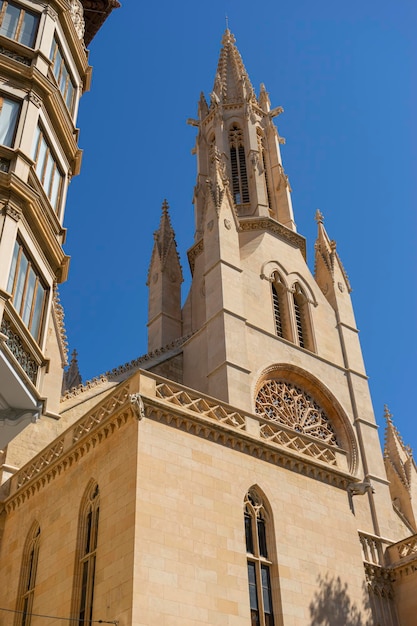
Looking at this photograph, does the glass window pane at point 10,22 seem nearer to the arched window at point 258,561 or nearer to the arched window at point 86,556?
the arched window at point 86,556

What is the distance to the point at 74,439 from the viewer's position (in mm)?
15992

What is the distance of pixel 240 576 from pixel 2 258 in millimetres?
7420

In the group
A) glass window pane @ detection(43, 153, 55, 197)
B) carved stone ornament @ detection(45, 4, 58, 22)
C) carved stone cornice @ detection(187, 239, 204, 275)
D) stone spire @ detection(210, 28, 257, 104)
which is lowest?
glass window pane @ detection(43, 153, 55, 197)

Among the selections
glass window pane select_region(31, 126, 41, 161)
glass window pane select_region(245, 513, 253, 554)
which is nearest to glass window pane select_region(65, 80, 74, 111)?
glass window pane select_region(31, 126, 41, 161)

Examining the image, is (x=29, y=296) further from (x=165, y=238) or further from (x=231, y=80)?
(x=231, y=80)

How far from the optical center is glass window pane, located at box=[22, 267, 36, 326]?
13.7m

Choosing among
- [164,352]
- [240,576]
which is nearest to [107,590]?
[240,576]

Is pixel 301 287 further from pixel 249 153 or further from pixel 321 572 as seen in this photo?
pixel 321 572

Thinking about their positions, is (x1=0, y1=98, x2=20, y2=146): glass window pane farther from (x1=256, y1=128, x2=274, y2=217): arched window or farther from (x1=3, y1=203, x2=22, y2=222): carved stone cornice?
(x1=256, y1=128, x2=274, y2=217): arched window

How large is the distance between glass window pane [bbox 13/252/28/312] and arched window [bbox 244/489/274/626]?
617 cm

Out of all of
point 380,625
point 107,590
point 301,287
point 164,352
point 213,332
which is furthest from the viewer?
point 301,287

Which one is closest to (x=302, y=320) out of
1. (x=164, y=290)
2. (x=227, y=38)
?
(x=164, y=290)

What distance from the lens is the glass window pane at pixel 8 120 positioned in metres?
14.4

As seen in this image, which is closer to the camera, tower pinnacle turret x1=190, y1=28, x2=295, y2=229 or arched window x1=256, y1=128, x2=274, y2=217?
tower pinnacle turret x1=190, y1=28, x2=295, y2=229
